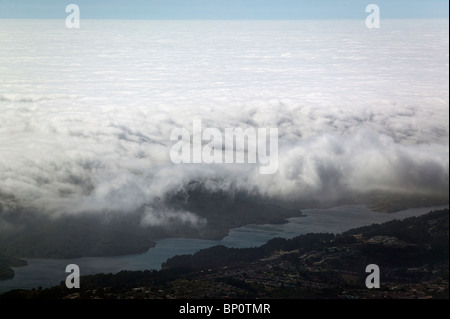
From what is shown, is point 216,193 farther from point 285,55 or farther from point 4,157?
point 285,55

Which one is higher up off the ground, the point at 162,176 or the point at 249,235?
the point at 162,176

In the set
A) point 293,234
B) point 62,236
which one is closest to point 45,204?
point 62,236

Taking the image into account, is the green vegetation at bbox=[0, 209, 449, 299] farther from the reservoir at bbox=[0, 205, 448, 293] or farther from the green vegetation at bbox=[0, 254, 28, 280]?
the green vegetation at bbox=[0, 254, 28, 280]
